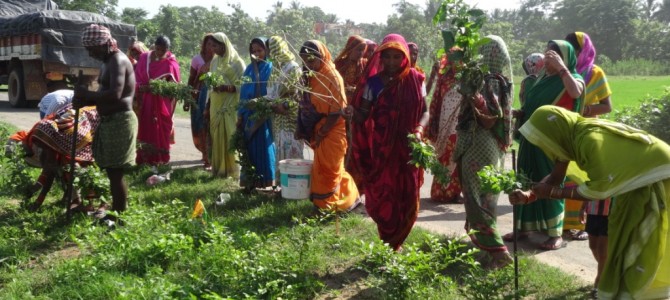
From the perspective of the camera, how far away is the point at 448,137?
674 cm

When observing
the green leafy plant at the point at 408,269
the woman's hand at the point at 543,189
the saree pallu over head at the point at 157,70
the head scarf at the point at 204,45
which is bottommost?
the green leafy plant at the point at 408,269

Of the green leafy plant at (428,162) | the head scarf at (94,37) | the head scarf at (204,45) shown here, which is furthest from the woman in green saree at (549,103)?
the head scarf at (204,45)

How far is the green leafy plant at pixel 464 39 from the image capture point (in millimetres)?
3611

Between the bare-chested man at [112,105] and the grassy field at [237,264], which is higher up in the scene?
the bare-chested man at [112,105]

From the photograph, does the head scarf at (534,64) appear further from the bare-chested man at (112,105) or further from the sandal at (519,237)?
the bare-chested man at (112,105)

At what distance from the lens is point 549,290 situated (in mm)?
4168

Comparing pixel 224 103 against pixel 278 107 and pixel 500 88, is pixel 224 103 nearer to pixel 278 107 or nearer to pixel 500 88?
pixel 278 107

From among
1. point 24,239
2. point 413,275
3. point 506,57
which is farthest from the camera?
point 24,239

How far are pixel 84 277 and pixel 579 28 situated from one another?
54.7 metres

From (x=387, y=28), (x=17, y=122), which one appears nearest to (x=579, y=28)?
(x=387, y=28)

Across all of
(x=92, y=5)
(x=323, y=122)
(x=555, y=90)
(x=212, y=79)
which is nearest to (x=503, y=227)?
(x=555, y=90)

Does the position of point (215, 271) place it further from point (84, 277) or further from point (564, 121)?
point (564, 121)

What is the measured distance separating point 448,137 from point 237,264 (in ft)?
11.2

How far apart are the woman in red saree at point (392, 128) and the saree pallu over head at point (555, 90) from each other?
3.49 feet
